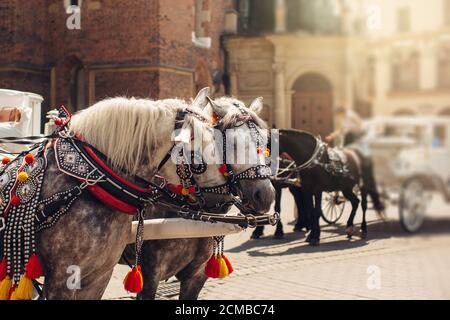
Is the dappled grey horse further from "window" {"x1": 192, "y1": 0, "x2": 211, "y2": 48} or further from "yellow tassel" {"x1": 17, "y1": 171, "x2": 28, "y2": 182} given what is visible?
"window" {"x1": 192, "y1": 0, "x2": 211, "y2": 48}

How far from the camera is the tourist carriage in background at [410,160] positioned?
1.64 meters

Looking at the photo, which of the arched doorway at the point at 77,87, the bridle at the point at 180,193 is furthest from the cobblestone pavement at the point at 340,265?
the arched doorway at the point at 77,87

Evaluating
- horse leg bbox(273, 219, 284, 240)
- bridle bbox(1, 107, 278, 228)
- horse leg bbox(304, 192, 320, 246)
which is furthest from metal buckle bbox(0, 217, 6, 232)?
horse leg bbox(273, 219, 284, 240)

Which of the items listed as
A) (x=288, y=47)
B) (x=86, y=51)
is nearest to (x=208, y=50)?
(x=288, y=47)

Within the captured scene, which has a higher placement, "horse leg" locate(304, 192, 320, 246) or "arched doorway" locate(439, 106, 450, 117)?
"arched doorway" locate(439, 106, 450, 117)

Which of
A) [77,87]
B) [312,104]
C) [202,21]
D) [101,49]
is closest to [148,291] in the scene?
[312,104]

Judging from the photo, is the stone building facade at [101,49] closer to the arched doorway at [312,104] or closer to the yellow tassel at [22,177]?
the arched doorway at [312,104]

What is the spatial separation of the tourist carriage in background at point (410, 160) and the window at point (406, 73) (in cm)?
10

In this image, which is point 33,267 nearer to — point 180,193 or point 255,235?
point 180,193

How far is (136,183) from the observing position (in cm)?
291

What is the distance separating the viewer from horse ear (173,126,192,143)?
2760 mm

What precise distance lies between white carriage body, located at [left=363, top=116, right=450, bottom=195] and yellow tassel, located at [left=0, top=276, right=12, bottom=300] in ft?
6.02

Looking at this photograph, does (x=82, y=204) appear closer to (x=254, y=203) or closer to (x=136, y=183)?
(x=136, y=183)

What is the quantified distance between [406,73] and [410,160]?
283 millimetres
